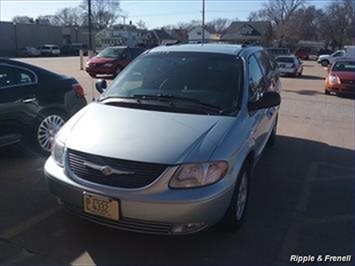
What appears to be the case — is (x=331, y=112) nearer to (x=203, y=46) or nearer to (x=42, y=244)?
(x=203, y=46)

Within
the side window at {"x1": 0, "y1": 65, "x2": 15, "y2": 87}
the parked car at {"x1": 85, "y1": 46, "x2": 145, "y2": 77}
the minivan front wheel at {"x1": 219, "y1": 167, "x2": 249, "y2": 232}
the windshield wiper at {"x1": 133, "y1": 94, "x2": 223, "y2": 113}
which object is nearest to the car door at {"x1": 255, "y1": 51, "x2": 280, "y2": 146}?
the windshield wiper at {"x1": 133, "y1": 94, "x2": 223, "y2": 113}

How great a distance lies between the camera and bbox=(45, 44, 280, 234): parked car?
11.8 ft

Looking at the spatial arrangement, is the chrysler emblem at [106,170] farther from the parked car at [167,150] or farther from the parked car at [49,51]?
the parked car at [49,51]

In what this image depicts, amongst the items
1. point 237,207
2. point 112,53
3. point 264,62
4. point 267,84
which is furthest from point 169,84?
point 112,53

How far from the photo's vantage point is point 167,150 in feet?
12.2

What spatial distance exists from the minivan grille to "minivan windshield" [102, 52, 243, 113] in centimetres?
125

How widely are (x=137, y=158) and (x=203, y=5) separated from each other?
180 feet

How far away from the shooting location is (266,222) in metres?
4.62

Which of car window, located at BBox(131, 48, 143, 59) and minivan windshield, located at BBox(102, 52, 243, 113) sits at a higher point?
minivan windshield, located at BBox(102, 52, 243, 113)

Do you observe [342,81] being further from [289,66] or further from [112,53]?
[289,66]

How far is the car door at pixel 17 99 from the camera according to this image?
6184 mm

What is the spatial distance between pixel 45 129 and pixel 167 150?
3617mm

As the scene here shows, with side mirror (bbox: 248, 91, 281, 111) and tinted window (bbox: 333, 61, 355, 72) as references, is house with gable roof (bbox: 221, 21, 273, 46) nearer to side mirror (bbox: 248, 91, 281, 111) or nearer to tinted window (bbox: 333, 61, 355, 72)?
tinted window (bbox: 333, 61, 355, 72)

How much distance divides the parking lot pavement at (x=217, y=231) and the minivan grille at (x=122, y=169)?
67cm
